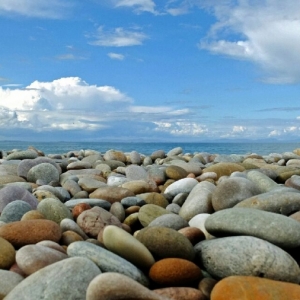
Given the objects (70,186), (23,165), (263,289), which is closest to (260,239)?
(263,289)

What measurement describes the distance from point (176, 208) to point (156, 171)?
1.85 meters

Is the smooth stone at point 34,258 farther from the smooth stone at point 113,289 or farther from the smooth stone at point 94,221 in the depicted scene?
the smooth stone at point 94,221

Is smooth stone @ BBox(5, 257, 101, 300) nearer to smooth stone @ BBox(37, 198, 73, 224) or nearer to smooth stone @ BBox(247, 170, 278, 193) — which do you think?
smooth stone @ BBox(37, 198, 73, 224)

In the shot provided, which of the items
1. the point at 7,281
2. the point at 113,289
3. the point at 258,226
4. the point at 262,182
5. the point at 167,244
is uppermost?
the point at 262,182

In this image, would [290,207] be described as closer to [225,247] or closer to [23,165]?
[225,247]

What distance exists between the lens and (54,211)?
4699 mm

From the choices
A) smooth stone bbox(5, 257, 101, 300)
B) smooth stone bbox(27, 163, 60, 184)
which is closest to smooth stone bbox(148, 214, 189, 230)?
smooth stone bbox(5, 257, 101, 300)

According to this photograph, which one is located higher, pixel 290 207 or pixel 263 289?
Answer: pixel 290 207

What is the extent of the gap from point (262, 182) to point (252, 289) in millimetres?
3081

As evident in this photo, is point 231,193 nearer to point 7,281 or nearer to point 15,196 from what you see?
point 15,196

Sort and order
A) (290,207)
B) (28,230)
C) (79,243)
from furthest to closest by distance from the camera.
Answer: (290,207) → (28,230) → (79,243)

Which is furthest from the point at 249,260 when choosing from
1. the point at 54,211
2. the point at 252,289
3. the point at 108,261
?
the point at 54,211

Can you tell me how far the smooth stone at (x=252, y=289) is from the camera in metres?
2.95

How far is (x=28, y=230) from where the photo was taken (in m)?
3.81
